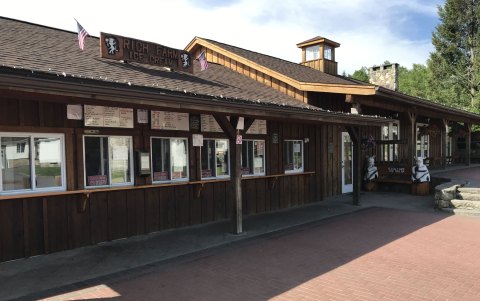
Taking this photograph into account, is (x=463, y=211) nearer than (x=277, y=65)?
Yes

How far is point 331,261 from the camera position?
5.88 m

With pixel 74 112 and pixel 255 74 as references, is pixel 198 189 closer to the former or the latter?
pixel 74 112

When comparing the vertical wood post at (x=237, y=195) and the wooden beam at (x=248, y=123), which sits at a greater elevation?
the wooden beam at (x=248, y=123)

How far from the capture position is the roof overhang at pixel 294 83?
1010 centimetres

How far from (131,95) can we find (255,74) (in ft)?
27.6

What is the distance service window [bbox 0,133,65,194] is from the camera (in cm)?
583

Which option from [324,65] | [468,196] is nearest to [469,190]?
[468,196]

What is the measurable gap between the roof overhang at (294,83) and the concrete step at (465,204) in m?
3.44

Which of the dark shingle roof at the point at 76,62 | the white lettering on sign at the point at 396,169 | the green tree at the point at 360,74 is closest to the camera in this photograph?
the dark shingle roof at the point at 76,62

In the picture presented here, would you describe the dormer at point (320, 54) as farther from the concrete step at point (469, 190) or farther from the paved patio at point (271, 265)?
the paved patio at point (271, 265)

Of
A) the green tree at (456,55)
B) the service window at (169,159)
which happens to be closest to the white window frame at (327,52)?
the service window at (169,159)

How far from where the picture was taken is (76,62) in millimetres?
6922

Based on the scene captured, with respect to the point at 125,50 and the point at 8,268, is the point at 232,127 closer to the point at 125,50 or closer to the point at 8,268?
the point at 125,50

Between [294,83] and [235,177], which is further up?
[294,83]
